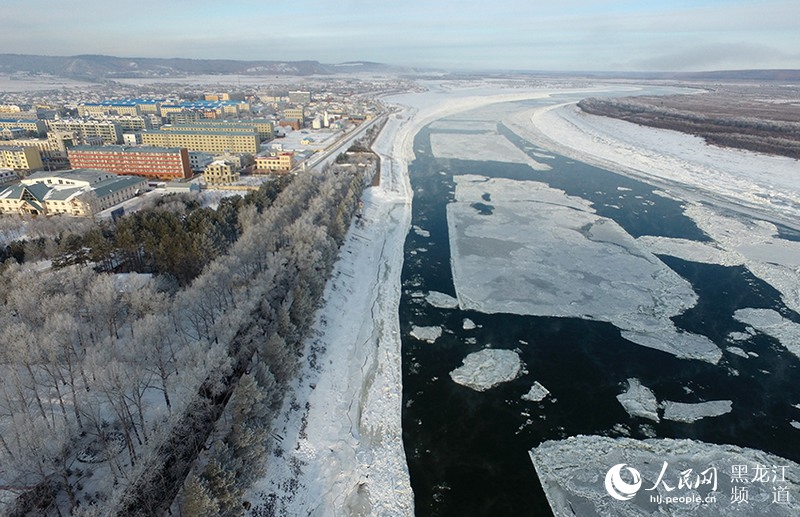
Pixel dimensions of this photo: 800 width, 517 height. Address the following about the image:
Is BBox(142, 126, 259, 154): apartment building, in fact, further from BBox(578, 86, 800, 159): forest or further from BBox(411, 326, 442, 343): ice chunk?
BBox(578, 86, 800, 159): forest

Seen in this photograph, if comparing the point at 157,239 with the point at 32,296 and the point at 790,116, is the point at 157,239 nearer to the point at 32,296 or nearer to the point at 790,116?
the point at 32,296

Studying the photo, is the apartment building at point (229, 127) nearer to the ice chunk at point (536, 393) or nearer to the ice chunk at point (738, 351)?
the ice chunk at point (536, 393)

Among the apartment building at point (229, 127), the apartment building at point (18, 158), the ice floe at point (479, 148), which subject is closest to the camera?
the apartment building at point (18, 158)

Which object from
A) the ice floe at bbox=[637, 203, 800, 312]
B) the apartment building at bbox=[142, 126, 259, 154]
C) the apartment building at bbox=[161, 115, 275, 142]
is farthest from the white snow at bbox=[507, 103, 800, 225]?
the apartment building at bbox=[142, 126, 259, 154]

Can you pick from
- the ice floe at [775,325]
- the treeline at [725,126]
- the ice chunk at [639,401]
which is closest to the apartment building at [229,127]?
the ice chunk at [639,401]

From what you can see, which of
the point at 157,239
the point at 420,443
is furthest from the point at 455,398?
the point at 157,239
